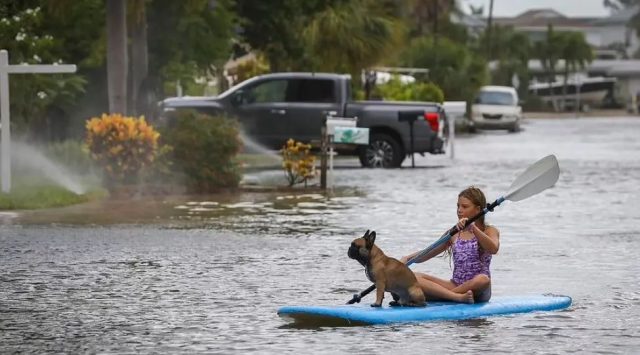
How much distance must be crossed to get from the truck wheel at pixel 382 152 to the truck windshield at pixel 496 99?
33239 millimetres

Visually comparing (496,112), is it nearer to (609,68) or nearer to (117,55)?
(117,55)

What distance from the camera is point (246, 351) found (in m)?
11.0

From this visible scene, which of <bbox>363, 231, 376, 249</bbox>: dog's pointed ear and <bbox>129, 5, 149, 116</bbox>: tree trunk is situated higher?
<bbox>129, 5, 149, 116</bbox>: tree trunk

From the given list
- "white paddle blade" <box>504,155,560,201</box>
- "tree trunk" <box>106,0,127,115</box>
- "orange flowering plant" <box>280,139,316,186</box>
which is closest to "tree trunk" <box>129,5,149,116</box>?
"tree trunk" <box>106,0,127,115</box>

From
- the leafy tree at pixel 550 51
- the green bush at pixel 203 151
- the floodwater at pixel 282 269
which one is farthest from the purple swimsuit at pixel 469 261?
the leafy tree at pixel 550 51

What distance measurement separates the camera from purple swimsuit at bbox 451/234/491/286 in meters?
12.6

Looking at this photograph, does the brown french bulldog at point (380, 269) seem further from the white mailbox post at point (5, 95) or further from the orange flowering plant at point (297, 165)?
the orange flowering plant at point (297, 165)

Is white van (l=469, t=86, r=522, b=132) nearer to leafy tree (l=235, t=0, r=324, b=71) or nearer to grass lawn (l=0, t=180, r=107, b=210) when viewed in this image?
leafy tree (l=235, t=0, r=324, b=71)

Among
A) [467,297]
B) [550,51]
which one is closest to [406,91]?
[467,297]

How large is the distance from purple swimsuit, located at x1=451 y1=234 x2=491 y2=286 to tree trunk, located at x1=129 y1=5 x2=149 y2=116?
2272 centimetres

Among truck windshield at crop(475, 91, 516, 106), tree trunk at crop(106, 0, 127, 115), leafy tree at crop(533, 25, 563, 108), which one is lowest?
truck windshield at crop(475, 91, 516, 106)

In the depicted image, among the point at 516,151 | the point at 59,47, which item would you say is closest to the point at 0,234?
the point at 59,47

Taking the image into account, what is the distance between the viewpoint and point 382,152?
37.1 m

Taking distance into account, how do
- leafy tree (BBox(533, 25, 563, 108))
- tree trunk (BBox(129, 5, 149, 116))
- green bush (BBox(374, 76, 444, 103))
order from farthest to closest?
leafy tree (BBox(533, 25, 563, 108)), green bush (BBox(374, 76, 444, 103)), tree trunk (BBox(129, 5, 149, 116))
